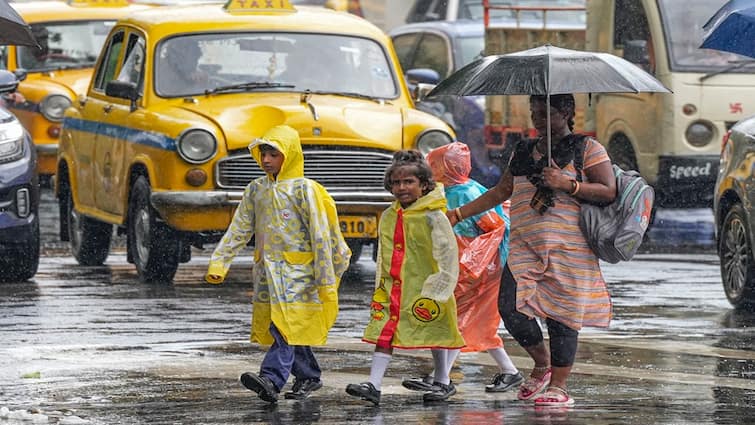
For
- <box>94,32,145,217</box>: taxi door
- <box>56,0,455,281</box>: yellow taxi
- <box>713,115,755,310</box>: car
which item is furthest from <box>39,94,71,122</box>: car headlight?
<box>713,115,755,310</box>: car

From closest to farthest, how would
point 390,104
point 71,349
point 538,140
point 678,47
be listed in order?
point 538,140, point 71,349, point 390,104, point 678,47

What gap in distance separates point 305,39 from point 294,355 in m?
6.26

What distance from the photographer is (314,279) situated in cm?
899

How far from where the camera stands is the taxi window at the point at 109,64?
15641mm

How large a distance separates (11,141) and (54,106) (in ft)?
20.5

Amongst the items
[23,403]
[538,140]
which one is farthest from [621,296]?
[23,403]

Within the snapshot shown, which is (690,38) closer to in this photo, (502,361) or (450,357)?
(502,361)

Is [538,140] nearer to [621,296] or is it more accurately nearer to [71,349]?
[71,349]

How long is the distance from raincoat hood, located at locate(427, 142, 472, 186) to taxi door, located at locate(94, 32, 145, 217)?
202 inches

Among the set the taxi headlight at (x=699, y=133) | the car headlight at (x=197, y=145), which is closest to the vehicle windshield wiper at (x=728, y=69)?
the taxi headlight at (x=699, y=133)

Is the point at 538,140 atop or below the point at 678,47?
atop

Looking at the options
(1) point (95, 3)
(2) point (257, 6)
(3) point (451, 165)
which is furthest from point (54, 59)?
(3) point (451, 165)

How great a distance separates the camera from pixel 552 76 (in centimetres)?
868

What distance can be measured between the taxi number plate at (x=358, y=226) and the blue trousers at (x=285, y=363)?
15.1ft
